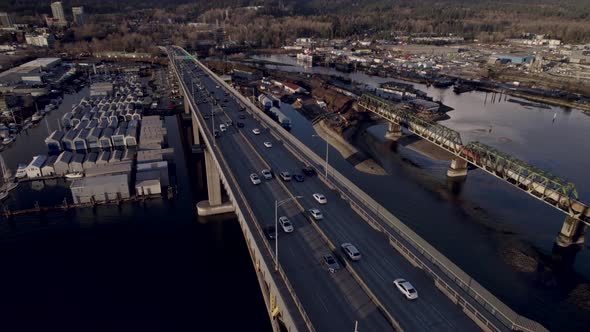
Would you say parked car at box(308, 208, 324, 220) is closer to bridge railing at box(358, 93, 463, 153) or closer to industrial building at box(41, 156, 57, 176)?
bridge railing at box(358, 93, 463, 153)

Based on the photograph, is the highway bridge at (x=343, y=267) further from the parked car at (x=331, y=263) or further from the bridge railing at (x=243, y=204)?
the parked car at (x=331, y=263)

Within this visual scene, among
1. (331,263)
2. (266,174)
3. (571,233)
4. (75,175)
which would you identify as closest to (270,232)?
(331,263)

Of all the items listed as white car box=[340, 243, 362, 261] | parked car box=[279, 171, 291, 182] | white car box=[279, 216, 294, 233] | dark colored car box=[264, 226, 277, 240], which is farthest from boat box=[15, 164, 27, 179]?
white car box=[340, 243, 362, 261]

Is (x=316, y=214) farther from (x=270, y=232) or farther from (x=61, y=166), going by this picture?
(x=61, y=166)

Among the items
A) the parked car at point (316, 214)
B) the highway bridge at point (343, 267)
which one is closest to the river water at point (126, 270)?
the highway bridge at point (343, 267)

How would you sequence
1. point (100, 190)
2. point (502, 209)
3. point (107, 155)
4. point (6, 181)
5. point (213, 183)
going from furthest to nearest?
point (107, 155)
point (6, 181)
point (502, 209)
point (100, 190)
point (213, 183)

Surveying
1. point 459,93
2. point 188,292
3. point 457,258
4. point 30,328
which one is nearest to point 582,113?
point 459,93
